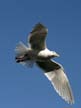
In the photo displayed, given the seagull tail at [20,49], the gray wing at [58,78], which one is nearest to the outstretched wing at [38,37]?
the seagull tail at [20,49]

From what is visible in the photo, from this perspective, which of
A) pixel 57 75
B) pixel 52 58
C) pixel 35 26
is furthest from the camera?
pixel 57 75

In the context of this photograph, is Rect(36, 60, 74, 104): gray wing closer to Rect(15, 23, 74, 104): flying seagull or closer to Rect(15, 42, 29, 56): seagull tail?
Rect(15, 23, 74, 104): flying seagull

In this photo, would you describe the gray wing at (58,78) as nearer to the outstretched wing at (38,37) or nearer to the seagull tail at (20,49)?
the outstretched wing at (38,37)

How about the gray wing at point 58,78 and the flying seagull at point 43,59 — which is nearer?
the flying seagull at point 43,59

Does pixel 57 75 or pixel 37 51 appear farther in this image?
pixel 57 75

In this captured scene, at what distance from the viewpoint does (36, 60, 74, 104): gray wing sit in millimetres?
20047

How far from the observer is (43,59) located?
746 inches

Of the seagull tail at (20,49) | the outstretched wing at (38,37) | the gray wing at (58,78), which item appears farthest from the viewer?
the gray wing at (58,78)

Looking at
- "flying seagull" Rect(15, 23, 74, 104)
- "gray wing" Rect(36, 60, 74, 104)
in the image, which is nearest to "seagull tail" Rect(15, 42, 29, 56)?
"flying seagull" Rect(15, 23, 74, 104)

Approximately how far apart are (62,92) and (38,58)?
1993mm

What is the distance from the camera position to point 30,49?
18953 mm

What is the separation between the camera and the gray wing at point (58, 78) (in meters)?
20.0

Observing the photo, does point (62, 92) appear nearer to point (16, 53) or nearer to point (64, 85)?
point (64, 85)

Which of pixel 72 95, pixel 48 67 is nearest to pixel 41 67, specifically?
pixel 48 67
